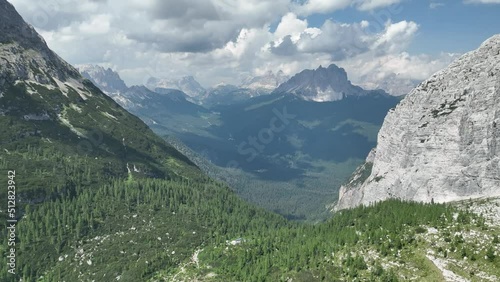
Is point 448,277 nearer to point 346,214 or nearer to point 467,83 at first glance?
point 346,214

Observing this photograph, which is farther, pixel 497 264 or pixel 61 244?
pixel 61 244

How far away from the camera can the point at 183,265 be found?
531 ft

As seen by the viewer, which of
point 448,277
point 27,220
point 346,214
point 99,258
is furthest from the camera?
point 27,220

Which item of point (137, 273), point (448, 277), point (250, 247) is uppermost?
point (448, 277)

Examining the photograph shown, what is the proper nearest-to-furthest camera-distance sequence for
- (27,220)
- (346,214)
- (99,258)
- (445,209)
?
1. (445,209)
2. (346,214)
3. (99,258)
4. (27,220)

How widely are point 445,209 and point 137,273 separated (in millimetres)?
114935

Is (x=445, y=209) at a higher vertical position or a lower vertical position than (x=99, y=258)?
higher

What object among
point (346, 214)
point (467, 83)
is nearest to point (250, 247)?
point (346, 214)

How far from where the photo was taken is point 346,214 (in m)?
156

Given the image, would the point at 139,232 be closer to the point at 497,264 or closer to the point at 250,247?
the point at 250,247

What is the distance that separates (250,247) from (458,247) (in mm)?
84427

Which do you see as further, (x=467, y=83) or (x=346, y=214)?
(x=467, y=83)

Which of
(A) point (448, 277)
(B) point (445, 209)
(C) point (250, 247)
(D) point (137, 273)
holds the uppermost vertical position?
(B) point (445, 209)

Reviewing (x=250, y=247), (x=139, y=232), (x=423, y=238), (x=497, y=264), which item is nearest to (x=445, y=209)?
(x=423, y=238)
